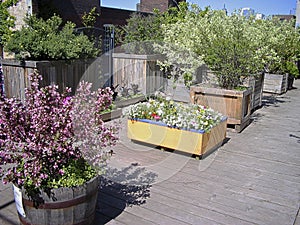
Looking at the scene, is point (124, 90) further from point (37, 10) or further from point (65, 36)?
point (37, 10)

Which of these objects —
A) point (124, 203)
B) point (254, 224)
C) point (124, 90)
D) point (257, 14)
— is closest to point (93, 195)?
point (124, 203)

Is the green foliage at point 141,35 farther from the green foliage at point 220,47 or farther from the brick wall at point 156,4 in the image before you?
the brick wall at point 156,4

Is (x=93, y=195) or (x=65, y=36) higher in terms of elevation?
(x=65, y=36)

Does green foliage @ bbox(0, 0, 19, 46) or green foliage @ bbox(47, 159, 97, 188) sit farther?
green foliage @ bbox(0, 0, 19, 46)

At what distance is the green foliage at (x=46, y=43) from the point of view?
555cm

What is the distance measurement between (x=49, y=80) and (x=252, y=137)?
3676 millimetres

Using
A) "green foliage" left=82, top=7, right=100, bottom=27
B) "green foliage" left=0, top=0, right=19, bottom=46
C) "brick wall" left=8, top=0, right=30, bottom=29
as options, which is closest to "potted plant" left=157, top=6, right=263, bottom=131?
"green foliage" left=82, top=7, right=100, bottom=27

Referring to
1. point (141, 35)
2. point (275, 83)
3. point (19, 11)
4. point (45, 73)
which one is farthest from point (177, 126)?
point (275, 83)

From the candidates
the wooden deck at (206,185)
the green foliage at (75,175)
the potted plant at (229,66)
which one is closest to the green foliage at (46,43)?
the wooden deck at (206,185)

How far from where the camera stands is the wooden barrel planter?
225 cm

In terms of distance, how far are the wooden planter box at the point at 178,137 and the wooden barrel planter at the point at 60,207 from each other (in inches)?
84.6

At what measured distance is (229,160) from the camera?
4.36 m

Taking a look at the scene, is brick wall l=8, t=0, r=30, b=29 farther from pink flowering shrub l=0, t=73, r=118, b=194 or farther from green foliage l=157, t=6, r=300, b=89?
pink flowering shrub l=0, t=73, r=118, b=194

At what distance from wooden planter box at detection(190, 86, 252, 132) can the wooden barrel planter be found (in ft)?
12.8
